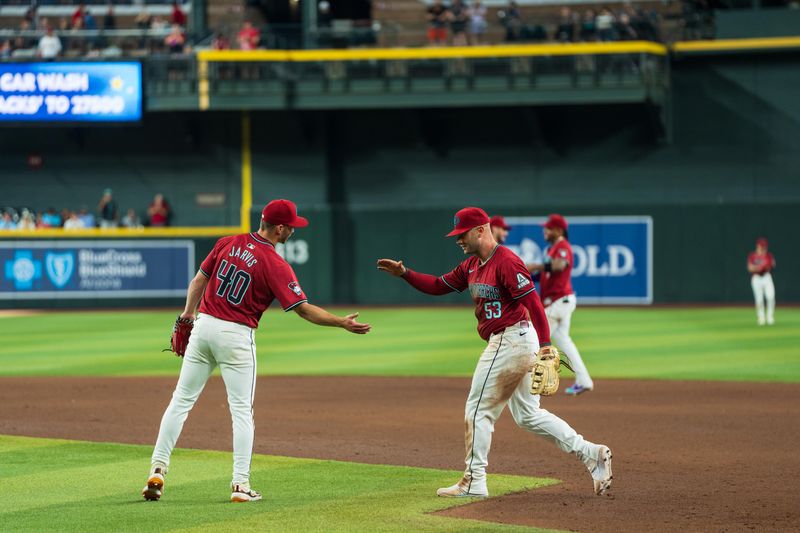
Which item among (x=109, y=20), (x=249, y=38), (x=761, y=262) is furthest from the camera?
(x=109, y=20)

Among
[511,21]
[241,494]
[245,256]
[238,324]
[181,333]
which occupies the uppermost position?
[511,21]

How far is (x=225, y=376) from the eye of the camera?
8375 mm

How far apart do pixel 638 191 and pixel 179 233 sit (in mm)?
13062

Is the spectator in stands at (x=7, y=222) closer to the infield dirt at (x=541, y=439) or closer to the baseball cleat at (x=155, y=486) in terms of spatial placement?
the infield dirt at (x=541, y=439)

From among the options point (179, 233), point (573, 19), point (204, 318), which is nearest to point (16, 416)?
point (204, 318)

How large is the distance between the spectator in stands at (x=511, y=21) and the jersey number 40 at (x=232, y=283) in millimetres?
25808

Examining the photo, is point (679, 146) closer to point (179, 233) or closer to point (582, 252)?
point (582, 252)

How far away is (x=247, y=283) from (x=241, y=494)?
4.75 ft

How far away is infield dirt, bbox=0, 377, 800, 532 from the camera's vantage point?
8258 mm

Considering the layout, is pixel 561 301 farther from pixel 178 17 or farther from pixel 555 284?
pixel 178 17

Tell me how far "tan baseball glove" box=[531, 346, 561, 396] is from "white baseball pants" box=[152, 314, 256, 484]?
77.1 inches

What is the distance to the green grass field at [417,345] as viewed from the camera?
59.3 feet

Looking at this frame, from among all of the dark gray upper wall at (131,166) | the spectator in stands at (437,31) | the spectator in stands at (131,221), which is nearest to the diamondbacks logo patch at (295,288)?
the spectator in stands at (437,31)

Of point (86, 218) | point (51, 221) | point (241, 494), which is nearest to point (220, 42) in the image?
point (86, 218)
